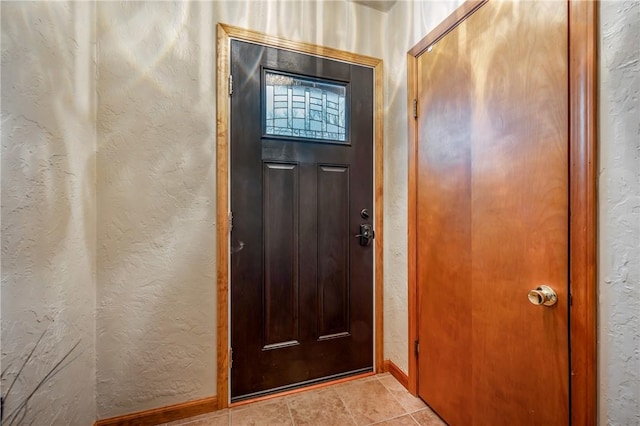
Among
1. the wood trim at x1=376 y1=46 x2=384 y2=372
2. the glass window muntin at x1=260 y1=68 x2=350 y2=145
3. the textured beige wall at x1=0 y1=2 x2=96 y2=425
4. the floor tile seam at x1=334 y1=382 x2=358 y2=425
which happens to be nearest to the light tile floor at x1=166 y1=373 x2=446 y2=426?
the floor tile seam at x1=334 y1=382 x2=358 y2=425

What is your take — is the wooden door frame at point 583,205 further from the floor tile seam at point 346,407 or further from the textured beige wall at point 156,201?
the textured beige wall at point 156,201

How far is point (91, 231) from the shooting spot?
133 centimetres

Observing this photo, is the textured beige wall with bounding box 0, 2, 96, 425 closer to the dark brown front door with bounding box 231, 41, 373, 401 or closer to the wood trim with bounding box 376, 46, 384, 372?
the dark brown front door with bounding box 231, 41, 373, 401

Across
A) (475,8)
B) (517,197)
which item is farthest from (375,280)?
(475,8)

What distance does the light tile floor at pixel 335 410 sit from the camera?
148cm

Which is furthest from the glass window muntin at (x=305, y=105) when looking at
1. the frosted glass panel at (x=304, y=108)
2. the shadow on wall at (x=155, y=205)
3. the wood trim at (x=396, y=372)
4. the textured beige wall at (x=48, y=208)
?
the wood trim at (x=396, y=372)

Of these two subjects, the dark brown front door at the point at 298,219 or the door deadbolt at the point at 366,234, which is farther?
the door deadbolt at the point at 366,234

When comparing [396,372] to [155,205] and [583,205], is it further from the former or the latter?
[155,205]

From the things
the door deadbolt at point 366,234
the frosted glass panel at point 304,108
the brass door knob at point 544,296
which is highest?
the frosted glass panel at point 304,108

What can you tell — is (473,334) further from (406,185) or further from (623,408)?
(406,185)

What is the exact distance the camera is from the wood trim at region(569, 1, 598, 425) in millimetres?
879

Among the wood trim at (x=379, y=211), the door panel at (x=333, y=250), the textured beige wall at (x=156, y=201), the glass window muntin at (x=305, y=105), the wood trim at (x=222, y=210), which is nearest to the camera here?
the textured beige wall at (x=156, y=201)

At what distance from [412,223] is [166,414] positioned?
1691 mm

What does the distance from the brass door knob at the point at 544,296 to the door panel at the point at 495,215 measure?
2cm
